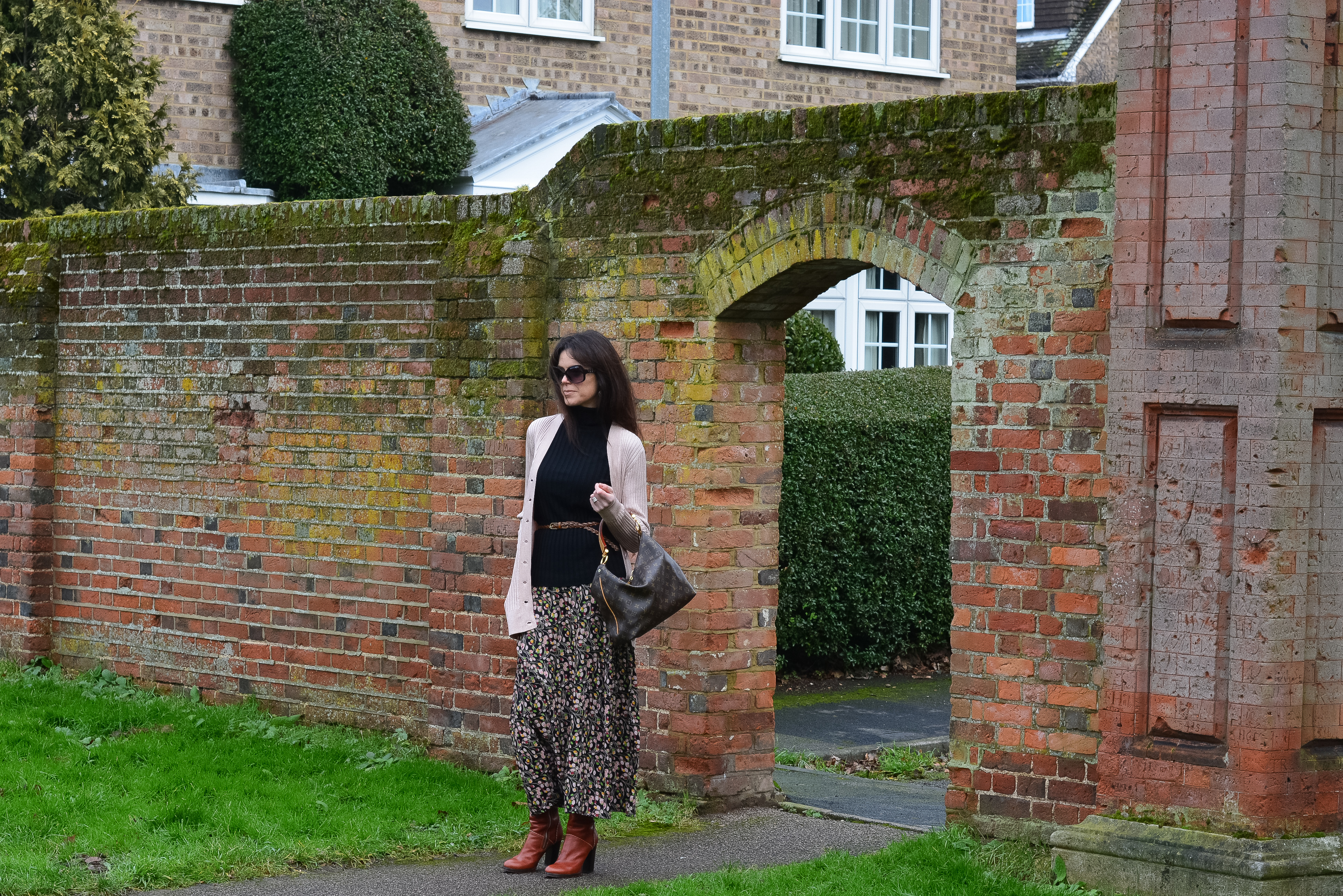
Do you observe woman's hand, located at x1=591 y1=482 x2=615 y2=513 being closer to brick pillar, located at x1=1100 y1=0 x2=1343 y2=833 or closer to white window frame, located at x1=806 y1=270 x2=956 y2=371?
brick pillar, located at x1=1100 y1=0 x2=1343 y2=833

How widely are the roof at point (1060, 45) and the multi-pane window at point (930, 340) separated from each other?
14.3 feet

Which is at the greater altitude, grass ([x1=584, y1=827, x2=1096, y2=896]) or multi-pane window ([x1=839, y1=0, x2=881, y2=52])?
multi-pane window ([x1=839, y1=0, x2=881, y2=52])

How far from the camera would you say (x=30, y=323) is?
997 cm

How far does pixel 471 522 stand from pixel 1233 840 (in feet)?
12.5

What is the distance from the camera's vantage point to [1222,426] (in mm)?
5582

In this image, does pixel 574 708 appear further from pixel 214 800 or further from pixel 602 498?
pixel 214 800

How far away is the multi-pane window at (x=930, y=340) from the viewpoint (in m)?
21.1

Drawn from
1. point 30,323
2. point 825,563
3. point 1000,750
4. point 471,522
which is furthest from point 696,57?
point 1000,750

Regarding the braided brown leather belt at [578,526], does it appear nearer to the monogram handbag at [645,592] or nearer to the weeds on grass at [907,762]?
the monogram handbag at [645,592]

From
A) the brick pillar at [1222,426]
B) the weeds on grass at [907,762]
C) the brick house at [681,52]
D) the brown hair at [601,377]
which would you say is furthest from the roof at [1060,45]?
the brown hair at [601,377]

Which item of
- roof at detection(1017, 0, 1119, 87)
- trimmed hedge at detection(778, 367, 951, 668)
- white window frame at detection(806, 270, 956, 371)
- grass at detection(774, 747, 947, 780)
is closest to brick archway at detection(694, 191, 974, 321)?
grass at detection(774, 747, 947, 780)

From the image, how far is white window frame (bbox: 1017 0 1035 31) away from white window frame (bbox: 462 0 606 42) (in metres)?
9.75

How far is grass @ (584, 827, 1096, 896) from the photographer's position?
571 cm

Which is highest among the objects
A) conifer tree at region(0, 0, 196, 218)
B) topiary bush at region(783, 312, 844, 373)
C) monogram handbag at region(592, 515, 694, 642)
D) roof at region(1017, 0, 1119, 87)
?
roof at region(1017, 0, 1119, 87)
